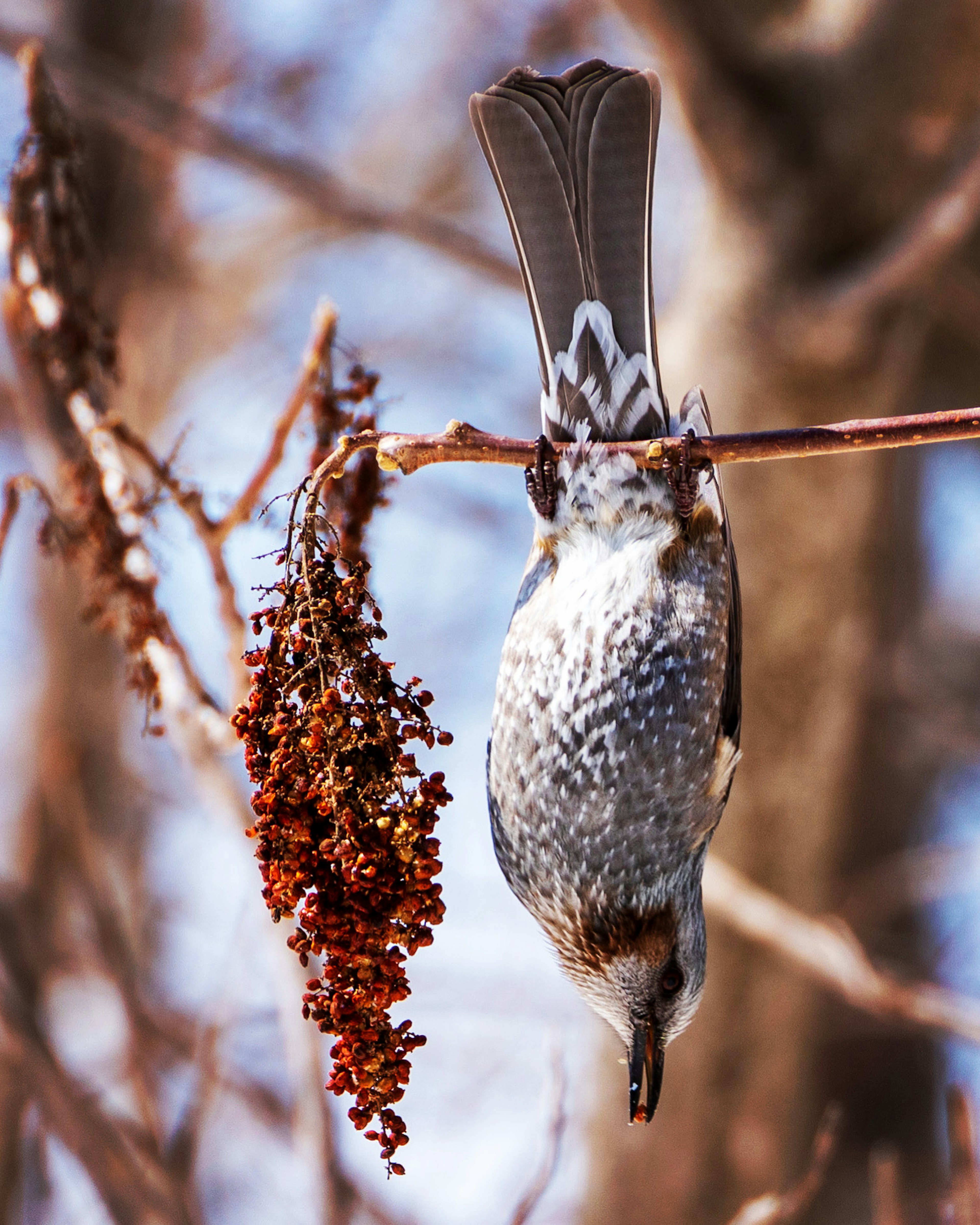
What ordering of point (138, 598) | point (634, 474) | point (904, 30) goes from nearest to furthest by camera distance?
point (138, 598) < point (634, 474) < point (904, 30)

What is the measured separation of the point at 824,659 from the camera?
457 centimetres

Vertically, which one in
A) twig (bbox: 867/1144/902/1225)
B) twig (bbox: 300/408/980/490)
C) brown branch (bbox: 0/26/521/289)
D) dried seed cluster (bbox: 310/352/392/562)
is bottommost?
twig (bbox: 867/1144/902/1225)

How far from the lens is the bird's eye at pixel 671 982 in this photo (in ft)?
8.48

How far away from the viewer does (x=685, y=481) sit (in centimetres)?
211

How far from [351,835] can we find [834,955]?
6.36 ft

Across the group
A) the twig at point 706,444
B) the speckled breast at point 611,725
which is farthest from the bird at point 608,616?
the twig at point 706,444

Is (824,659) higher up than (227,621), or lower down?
higher up

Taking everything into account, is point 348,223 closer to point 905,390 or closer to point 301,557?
point 905,390

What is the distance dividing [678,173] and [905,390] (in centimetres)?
316

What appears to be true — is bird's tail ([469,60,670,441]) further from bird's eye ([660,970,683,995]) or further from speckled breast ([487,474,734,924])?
bird's eye ([660,970,683,995])

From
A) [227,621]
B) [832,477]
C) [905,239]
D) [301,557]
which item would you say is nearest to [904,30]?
[905,239]

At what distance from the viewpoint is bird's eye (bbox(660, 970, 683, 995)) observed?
102 inches

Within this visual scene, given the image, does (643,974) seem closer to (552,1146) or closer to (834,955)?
(552,1146)

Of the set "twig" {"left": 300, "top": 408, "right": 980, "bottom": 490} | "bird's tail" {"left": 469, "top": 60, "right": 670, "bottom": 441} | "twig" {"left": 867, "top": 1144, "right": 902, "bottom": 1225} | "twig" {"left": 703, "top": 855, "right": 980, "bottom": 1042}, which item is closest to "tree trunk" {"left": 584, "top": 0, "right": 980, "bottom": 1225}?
"twig" {"left": 703, "top": 855, "right": 980, "bottom": 1042}
